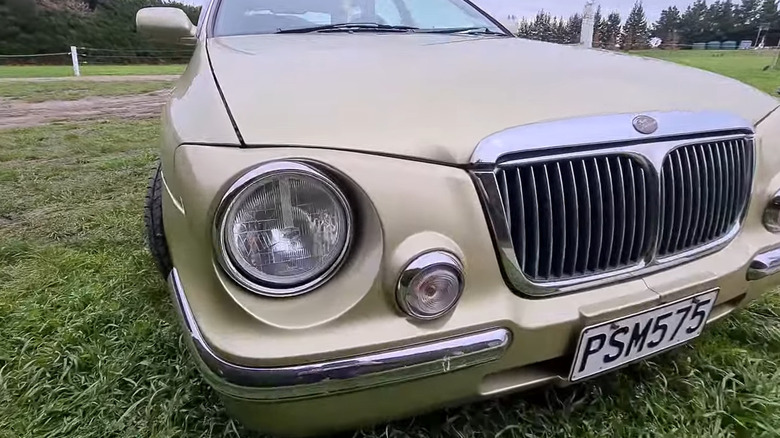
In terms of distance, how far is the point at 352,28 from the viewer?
230cm

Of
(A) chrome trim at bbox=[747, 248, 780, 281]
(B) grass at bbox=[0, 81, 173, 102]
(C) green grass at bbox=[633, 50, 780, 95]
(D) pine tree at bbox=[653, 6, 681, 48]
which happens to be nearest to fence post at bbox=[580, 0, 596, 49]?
(C) green grass at bbox=[633, 50, 780, 95]

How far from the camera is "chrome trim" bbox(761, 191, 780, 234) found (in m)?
1.56

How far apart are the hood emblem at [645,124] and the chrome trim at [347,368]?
572 mm

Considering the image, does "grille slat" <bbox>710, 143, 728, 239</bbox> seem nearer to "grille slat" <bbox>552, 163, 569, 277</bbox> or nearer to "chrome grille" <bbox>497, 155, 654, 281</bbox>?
"chrome grille" <bbox>497, 155, 654, 281</bbox>

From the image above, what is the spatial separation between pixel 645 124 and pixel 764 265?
565mm

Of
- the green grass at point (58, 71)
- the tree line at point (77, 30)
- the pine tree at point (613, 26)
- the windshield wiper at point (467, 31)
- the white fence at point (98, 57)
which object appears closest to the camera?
the windshield wiper at point (467, 31)

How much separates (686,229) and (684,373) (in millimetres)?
593

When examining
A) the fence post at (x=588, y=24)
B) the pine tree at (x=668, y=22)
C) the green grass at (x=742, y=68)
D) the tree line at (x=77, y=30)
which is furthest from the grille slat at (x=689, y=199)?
the pine tree at (x=668, y=22)

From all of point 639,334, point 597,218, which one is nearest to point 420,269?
point 597,218

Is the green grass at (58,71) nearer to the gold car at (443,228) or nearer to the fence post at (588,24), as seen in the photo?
the fence post at (588,24)

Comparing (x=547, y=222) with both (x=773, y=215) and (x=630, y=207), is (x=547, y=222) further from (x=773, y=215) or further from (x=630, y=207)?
(x=773, y=215)

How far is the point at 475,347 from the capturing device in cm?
114

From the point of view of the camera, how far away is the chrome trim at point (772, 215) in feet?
5.12

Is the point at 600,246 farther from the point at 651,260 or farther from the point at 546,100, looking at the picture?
the point at 546,100
